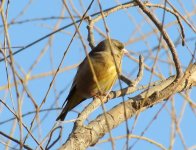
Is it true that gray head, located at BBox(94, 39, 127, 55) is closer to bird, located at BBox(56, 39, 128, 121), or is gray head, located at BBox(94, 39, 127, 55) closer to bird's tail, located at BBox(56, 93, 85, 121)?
bird, located at BBox(56, 39, 128, 121)

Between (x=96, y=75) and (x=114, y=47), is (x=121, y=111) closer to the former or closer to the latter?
(x=96, y=75)

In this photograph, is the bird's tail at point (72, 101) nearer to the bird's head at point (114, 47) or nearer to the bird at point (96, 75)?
the bird at point (96, 75)

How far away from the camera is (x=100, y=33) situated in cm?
360

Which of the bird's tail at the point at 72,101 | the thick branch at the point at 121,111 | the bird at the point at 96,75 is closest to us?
the thick branch at the point at 121,111

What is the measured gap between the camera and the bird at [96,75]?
455 cm

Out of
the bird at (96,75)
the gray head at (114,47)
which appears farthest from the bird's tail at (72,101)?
the gray head at (114,47)

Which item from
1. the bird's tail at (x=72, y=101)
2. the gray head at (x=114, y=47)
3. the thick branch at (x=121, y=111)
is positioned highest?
the gray head at (x=114, y=47)

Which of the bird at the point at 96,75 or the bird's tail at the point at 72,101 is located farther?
the bird's tail at the point at 72,101

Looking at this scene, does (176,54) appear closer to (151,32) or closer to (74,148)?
(151,32)

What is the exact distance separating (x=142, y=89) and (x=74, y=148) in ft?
3.99

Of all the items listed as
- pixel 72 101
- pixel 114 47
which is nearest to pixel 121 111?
pixel 72 101

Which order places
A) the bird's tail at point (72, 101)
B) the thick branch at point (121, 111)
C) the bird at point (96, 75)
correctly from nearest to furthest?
the thick branch at point (121, 111) < the bird at point (96, 75) < the bird's tail at point (72, 101)

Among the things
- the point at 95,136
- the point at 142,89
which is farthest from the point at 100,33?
the point at 95,136

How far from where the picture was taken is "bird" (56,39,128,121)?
179 inches
